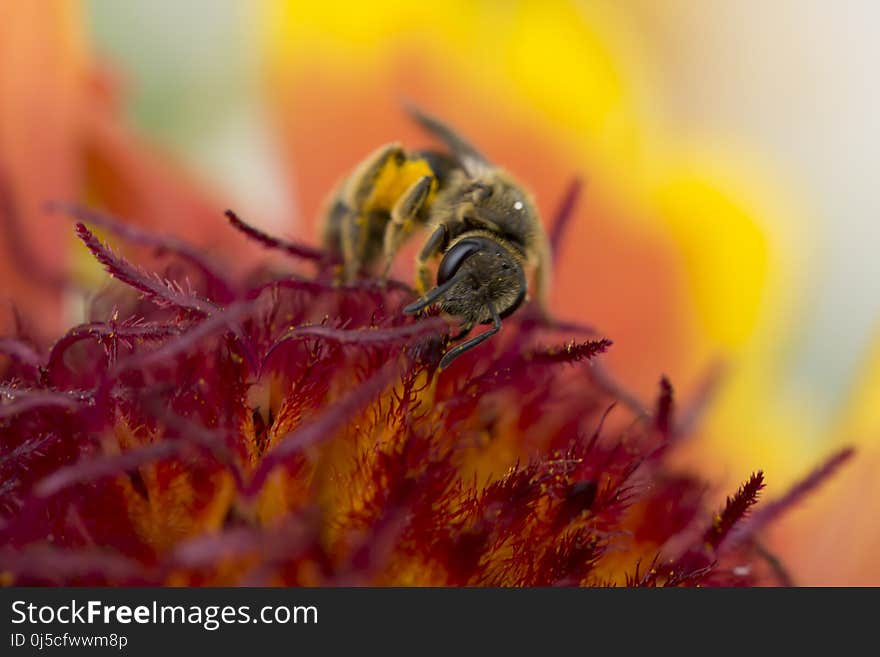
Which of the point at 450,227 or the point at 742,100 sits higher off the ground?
the point at 742,100

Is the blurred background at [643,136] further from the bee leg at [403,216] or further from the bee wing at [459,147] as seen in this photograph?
the bee leg at [403,216]

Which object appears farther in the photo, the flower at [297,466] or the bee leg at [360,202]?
the bee leg at [360,202]

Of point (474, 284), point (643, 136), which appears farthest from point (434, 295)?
point (643, 136)

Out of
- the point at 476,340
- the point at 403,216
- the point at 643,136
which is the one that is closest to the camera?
the point at 476,340

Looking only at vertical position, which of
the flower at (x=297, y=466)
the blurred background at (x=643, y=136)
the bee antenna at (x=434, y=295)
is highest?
the blurred background at (x=643, y=136)

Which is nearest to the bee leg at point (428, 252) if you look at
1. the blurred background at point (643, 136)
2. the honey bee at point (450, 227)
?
the honey bee at point (450, 227)

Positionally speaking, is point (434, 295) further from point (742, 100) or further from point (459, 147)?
point (742, 100)

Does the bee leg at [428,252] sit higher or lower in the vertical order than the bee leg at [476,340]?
higher

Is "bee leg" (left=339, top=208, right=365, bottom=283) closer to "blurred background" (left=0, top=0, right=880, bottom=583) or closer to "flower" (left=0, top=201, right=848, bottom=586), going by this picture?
"flower" (left=0, top=201, right=848, bottom=586)

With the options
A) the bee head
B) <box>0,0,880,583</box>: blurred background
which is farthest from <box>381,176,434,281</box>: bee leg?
<box>0,0,880,583</box>: blurred background
